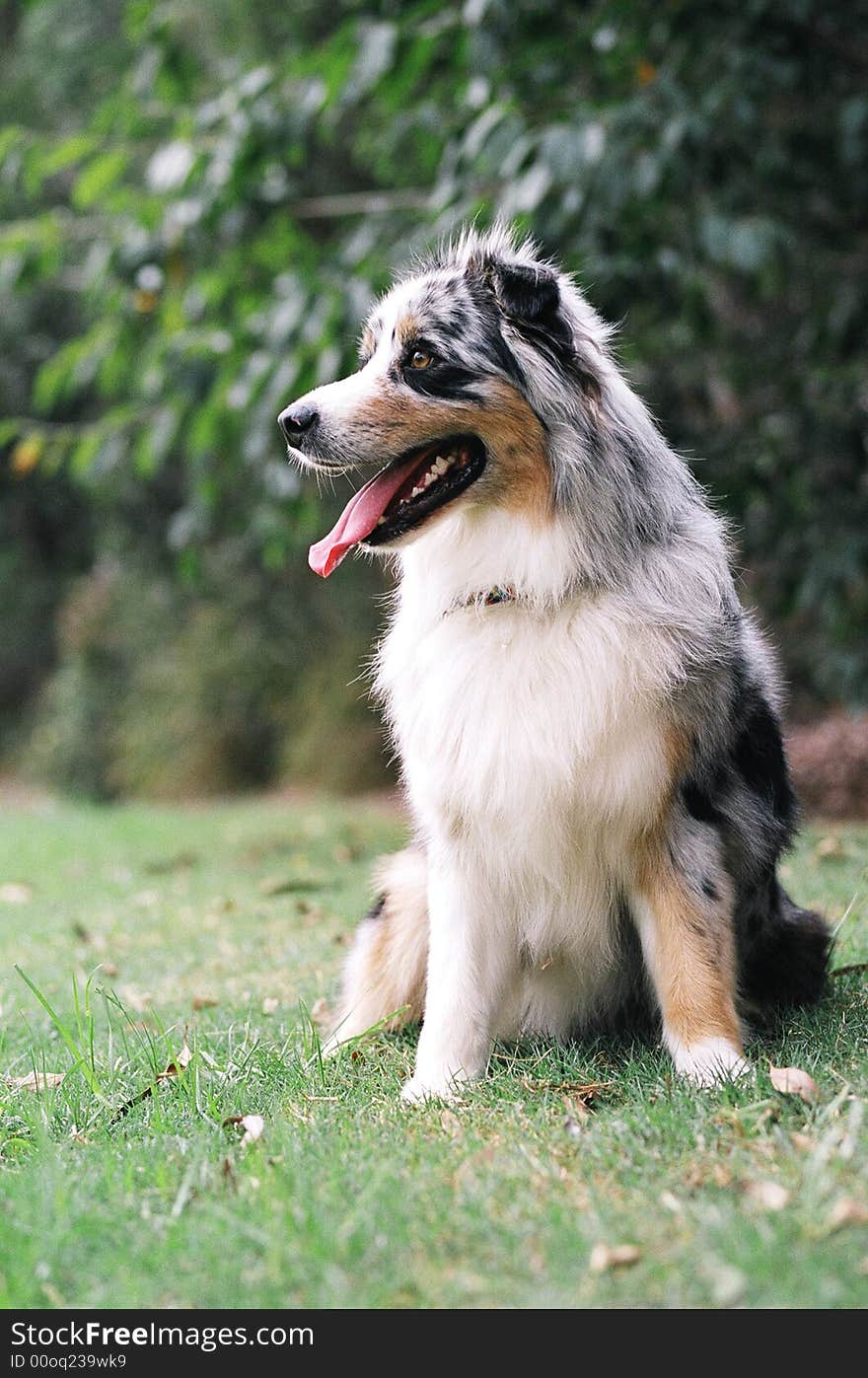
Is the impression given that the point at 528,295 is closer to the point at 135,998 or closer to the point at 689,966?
the point at 689,966

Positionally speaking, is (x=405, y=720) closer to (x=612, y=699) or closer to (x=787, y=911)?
(x=612, y=699)

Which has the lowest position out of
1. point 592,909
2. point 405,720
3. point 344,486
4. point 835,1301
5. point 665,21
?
point 344,486

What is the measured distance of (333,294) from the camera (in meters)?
6.20

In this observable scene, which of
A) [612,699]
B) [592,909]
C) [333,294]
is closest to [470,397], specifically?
[612,699]

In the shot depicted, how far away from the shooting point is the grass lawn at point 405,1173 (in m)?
2.03

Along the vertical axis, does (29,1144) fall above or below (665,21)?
below

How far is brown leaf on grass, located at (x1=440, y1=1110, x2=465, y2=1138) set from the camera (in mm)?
2686

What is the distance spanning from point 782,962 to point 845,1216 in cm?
152

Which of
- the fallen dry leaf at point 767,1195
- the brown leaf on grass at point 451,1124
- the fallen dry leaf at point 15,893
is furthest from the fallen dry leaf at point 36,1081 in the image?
the fallen dry leaf at point 15,893

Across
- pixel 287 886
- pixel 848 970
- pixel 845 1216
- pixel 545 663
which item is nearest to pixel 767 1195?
pixel 845 1216

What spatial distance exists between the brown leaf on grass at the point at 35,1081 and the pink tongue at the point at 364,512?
4.55 feet

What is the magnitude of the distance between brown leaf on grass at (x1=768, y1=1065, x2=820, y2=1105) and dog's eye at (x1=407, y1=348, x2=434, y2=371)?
173 cm

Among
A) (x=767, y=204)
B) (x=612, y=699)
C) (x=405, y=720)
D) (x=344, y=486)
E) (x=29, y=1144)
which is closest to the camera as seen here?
(x=29, y=1144)

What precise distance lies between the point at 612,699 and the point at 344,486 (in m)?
8.01
